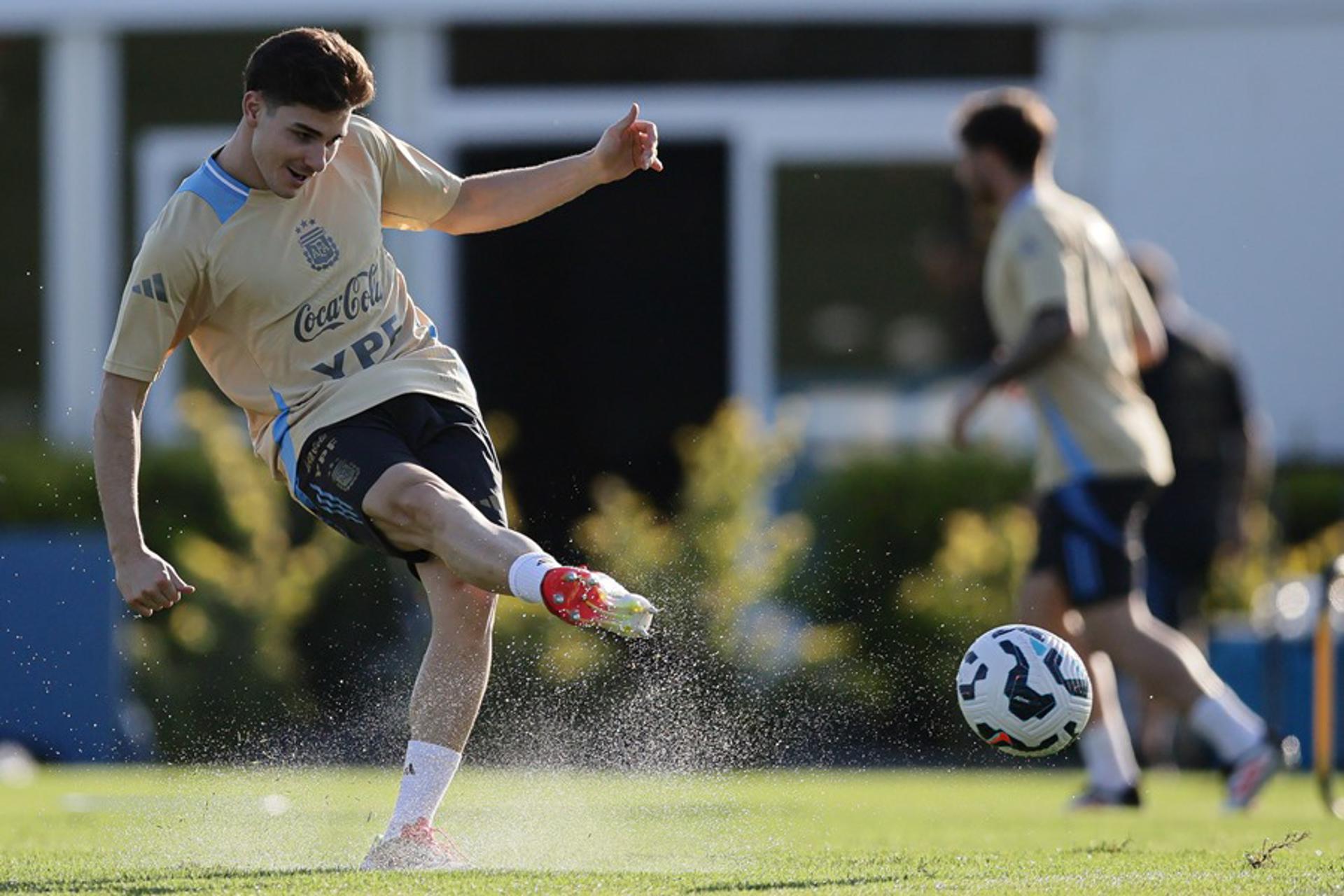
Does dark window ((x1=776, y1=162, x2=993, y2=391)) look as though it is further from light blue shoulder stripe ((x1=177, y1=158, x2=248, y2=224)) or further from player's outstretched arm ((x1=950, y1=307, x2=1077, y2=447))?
light blue shoulder stripe ((x1=177, y1=158, x2=248, y2=224))

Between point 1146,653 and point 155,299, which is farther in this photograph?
point 1146,653

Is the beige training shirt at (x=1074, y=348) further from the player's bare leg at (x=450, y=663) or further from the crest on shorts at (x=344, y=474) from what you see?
the crest on shorts at (x=344, y=474)

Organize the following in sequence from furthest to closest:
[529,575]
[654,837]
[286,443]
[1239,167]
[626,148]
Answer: [1239,167] < [654,837] < [626,148] < [286,443] < [529,575]

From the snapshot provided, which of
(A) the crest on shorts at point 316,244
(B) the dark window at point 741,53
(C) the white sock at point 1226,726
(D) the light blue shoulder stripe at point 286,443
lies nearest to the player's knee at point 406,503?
(D) the light blue shoulder stripe at point 286,443

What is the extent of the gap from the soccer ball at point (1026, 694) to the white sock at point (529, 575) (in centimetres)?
139

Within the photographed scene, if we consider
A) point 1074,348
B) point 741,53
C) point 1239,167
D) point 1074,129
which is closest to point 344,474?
point 1074,348

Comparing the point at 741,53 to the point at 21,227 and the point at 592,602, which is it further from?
the point at 592,602

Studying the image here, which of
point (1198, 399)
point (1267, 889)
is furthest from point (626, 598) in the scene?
point (1198, 399)

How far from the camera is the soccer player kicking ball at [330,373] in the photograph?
567 cm

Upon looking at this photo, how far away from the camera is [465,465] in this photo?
5.97m

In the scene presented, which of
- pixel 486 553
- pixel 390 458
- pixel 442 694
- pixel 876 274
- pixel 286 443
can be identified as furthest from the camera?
pixel 876 274

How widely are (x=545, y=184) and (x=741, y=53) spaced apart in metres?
9.04

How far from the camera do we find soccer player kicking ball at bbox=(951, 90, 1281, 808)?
320 inches

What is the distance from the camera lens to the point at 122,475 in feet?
18.8
